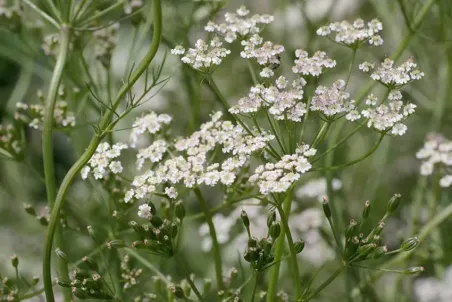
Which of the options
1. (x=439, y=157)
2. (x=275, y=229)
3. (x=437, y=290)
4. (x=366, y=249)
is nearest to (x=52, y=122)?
(x=275, y=229)

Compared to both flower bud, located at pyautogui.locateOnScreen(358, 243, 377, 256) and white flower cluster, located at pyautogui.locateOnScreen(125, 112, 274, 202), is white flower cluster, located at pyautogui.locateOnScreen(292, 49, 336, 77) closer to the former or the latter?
white flower cluster, located at pyautogui.locateOnScreen(125, 112, 274, 202)

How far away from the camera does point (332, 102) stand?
2.73 feet

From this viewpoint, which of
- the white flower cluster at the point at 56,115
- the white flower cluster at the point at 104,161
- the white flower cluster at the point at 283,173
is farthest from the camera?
the white flower cluster at the point at 56,115

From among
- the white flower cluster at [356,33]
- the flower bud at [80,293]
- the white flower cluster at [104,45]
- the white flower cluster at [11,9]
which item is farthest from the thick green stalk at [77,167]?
the white flower cluster at [11,9]

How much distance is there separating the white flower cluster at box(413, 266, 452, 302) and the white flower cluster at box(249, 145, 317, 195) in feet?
1.66

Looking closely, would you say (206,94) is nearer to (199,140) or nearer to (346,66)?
(346,66)

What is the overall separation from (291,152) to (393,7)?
82 centimetres

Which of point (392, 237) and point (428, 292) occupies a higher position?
point (392, 237)

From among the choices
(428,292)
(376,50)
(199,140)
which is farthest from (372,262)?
(376,50)

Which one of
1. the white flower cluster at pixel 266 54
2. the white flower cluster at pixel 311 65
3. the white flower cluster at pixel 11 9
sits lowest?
the white flower cluster at pixel 311 65

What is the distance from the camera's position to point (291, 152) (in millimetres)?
844

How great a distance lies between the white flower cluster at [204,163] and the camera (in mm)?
823

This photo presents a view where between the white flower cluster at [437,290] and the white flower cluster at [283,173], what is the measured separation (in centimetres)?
51

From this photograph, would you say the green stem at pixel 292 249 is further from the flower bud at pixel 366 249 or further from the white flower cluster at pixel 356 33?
the white flower cluster at pixel 356 33
